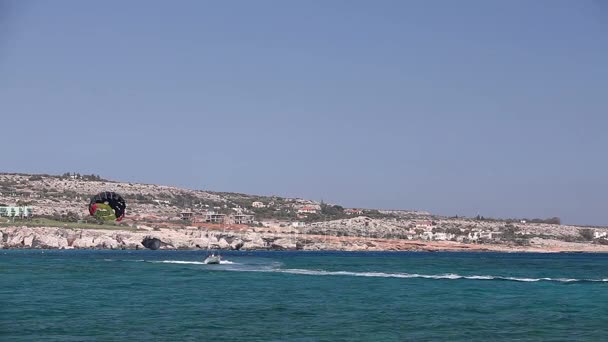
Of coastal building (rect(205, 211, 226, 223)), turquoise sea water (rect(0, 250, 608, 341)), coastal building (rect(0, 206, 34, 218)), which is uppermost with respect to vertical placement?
coastal building (rect(205, 211, 226, 223))

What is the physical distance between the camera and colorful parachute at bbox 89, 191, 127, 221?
161250 mm

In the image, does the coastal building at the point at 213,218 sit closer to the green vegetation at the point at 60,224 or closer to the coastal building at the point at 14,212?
the green vegetation at the point at 60,224

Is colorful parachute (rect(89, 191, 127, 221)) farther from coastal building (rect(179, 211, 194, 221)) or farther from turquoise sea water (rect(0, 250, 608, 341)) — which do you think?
turquoise sea water (rect(0, 250, 608, 341))

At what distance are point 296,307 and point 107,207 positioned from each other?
5119 inches

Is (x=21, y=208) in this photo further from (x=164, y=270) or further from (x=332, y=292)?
(x=332, y=292)

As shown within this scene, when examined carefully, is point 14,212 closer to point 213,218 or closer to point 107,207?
point 107,207

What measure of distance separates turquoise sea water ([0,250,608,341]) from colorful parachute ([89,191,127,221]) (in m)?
86.7

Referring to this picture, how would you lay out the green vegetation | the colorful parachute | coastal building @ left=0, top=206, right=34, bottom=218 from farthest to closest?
coastal building @ left=0, top=206, right=34, bottom=218 → the colorful parachute → the green vegetation

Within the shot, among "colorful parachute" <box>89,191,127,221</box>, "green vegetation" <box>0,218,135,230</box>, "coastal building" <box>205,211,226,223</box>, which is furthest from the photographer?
"coastal building" <box>205,211,226,223</box>

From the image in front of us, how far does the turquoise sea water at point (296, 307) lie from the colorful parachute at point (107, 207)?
86.7 meters

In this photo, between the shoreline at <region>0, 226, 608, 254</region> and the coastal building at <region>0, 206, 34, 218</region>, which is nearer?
the shoreline at <region>0, 226, 608, 254</region>

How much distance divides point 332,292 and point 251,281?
11.4 meters

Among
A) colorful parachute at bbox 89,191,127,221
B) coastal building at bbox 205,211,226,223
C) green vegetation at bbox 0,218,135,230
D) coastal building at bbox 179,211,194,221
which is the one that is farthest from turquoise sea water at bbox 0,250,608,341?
coastal building at bbox 179,211,194,221

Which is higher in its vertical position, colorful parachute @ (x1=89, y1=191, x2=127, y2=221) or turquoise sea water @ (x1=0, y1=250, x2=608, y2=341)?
colorful parachute @ (x1=89, y1=191, x2=127, y2=221)
